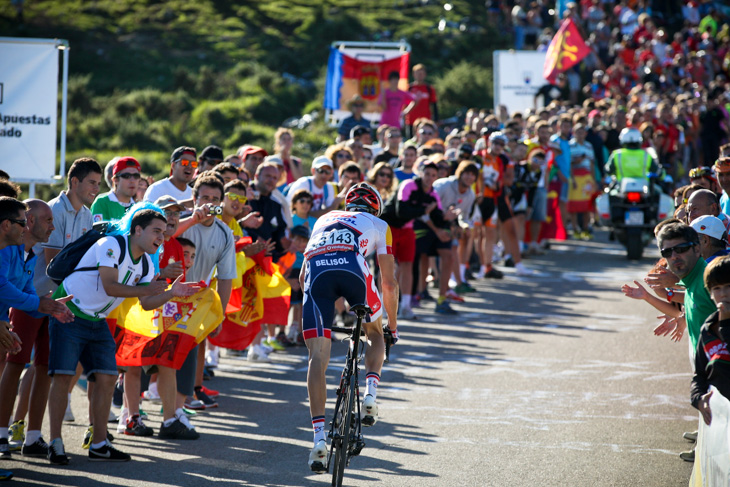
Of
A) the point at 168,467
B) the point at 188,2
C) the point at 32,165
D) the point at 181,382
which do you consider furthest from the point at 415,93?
the point at 188,2

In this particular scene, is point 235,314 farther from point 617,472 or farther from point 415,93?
point 415,93

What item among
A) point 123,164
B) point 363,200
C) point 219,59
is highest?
point 219,59

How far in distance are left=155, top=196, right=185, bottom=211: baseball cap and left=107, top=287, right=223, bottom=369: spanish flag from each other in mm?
801

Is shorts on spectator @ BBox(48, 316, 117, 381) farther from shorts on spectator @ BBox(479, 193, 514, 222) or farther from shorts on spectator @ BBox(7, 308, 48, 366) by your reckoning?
shorts on spectator @ BBox(479, 193, 514, 222)

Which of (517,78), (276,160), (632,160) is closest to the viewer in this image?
(276,160)

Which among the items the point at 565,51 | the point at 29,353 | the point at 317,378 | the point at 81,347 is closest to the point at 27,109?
the point at 29,353

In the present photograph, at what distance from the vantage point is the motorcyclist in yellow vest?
59.5ft

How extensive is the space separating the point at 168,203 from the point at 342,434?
2.89 m

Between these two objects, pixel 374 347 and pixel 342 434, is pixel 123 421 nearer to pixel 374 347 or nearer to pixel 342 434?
pixel 374 347

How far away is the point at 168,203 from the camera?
344 inches

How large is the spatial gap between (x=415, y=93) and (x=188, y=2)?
129 ft

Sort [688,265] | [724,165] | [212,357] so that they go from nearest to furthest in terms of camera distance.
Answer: [688,265] < [724,165] < [212,357]

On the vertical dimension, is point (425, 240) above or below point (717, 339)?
above

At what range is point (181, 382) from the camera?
8.93 meters
